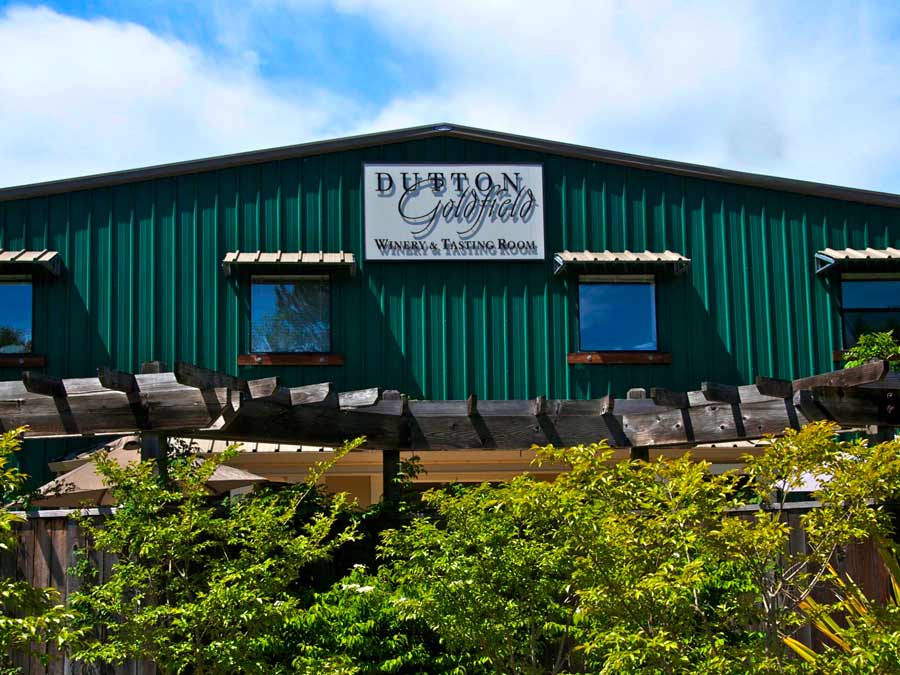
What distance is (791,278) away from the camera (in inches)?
542

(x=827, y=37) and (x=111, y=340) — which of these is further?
(x=827, y=37)

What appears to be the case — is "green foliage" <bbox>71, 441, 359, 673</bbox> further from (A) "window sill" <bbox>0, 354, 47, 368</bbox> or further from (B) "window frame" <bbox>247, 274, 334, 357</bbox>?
(A) "window sill" <bbox>0, 354, 47, 368</bbox>

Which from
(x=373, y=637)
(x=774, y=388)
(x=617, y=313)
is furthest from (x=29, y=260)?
(x=774, y=388)

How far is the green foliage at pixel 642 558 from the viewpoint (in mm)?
5223

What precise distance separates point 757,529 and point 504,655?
78.2 inches

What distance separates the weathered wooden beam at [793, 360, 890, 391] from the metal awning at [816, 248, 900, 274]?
19.9 feet

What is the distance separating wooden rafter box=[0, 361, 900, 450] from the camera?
7.12 m

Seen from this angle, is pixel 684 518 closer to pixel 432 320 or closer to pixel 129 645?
pixel 129 645

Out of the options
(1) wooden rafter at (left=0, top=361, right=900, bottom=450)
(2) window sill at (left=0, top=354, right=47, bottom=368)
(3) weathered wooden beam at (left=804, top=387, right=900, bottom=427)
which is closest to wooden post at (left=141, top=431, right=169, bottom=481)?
(1) wooden rafter at (left=0, top=361, right=900, bottom=450)

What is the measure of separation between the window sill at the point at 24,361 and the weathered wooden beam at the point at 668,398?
8040 mm

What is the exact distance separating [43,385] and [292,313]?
6.42 m

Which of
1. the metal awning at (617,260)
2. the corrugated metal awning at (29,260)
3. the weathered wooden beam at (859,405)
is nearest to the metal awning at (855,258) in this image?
the metal awning at (617,260)

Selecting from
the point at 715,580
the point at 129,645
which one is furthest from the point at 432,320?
the point at 129,645

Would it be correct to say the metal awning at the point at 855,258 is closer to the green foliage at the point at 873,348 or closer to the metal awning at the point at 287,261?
the green foliage at the point at 873,348
